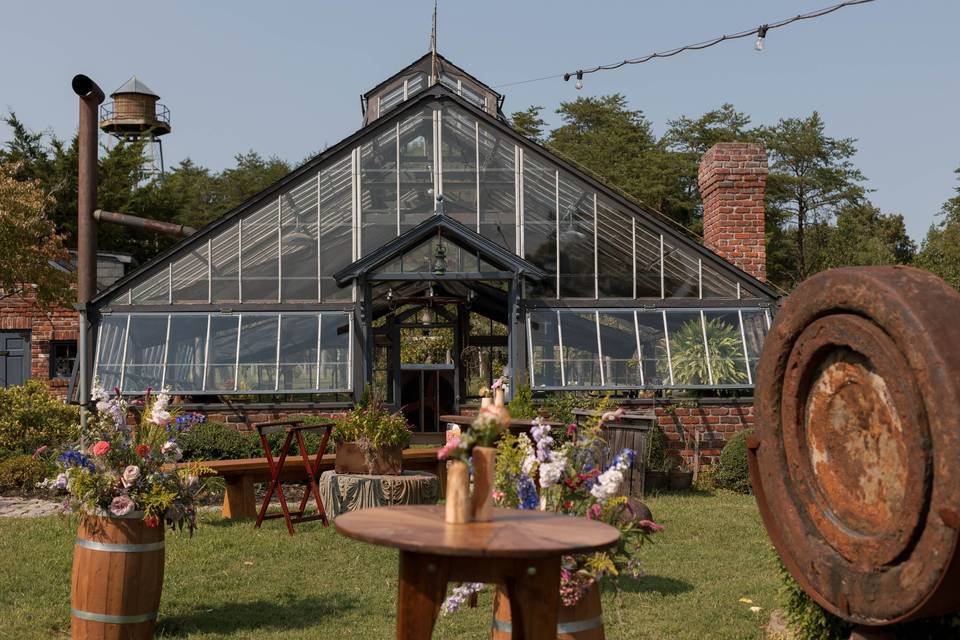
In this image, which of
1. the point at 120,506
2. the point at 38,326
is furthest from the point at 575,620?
the point at 38,326

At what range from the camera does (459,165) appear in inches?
612

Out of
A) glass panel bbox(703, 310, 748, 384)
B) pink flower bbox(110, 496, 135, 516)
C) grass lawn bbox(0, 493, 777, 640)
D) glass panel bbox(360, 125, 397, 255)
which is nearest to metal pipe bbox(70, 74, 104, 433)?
glass panel bbox(360, 125, 397, 255)

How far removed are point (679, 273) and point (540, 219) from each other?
6.61 ft

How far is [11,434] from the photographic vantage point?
15.0 meters

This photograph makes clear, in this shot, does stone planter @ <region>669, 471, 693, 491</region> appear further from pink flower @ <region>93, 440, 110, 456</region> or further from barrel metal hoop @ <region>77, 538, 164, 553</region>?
pink flower @ <region>93, 440, 110, 456</region>

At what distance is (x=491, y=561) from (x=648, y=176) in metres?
37.1

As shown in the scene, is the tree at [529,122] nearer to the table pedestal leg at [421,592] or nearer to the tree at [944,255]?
the tree at [944,255]

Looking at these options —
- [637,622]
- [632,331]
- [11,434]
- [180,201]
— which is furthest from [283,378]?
[180,201]

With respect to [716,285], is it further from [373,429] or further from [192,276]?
[192,276]

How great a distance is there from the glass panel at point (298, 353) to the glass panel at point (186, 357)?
1.07m

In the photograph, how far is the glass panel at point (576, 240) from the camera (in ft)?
50.0

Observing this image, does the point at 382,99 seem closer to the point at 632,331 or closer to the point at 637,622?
the point at 632,331

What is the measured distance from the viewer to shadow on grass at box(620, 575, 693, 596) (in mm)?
7848

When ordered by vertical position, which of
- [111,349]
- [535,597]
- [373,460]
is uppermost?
[111,349]
